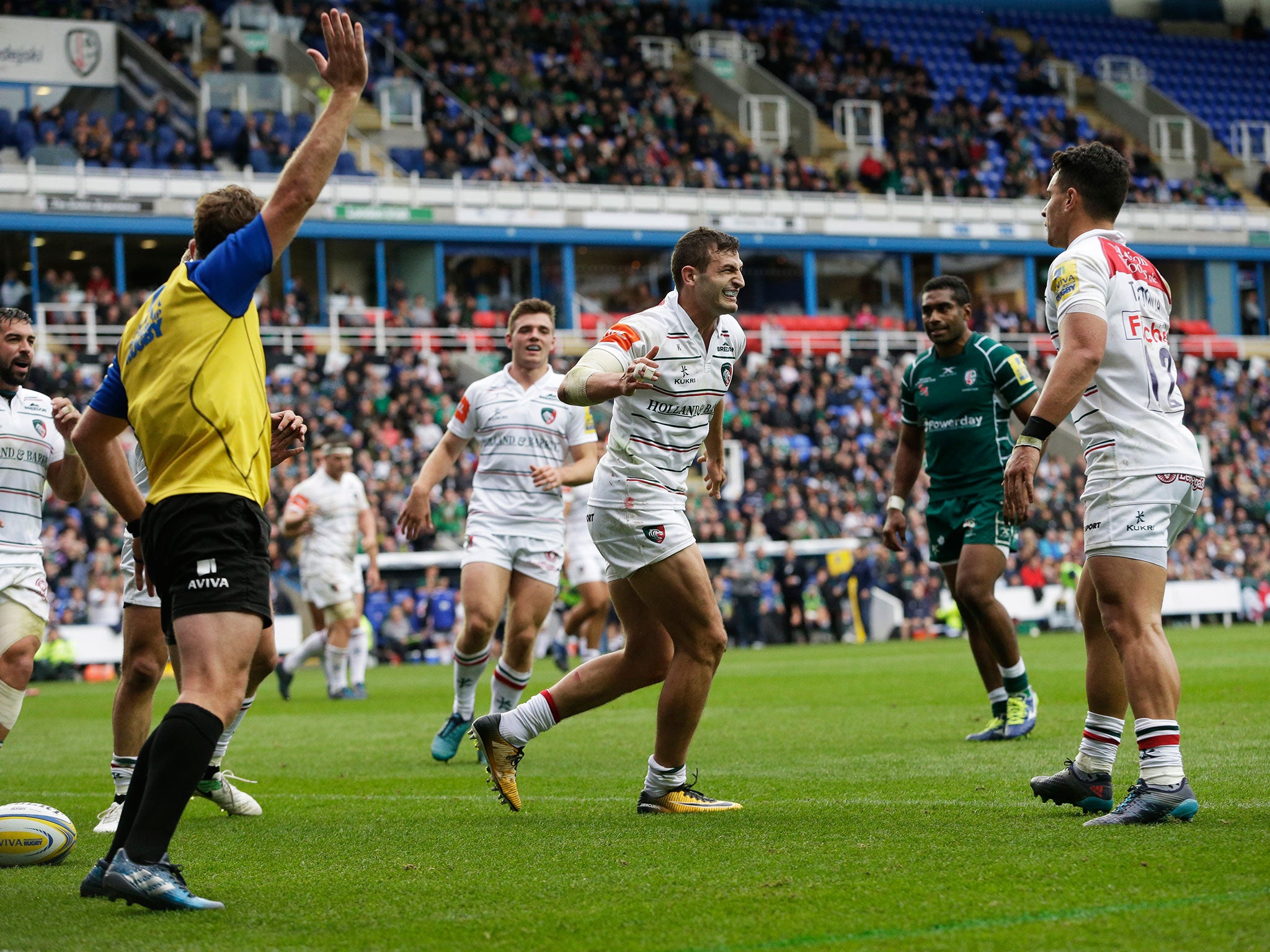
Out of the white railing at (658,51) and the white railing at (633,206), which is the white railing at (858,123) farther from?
the white railing at (658,51)

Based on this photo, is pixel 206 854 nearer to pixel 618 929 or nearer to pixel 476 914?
pixel 476 914

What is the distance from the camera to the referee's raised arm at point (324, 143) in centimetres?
450

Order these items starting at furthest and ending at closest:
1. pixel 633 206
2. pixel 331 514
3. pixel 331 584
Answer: pixel 633 206 → pixel 331 514 → pixel 331 584

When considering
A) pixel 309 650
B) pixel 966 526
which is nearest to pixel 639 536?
pixel 966 526

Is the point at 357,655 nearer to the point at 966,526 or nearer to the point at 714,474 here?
the point at 966,526

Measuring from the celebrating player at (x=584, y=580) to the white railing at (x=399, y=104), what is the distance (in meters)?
26.0

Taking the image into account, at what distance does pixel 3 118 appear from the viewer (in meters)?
36.3

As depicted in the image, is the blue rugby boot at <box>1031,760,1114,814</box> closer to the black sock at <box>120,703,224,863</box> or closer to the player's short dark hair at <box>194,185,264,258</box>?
the black sock at <box>120,703,224,863</box>

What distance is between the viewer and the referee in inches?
174

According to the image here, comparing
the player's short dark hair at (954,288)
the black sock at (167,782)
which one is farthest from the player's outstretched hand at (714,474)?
the black sock at (167,782)

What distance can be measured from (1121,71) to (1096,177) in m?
51.8

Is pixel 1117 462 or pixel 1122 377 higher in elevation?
pixel 1122 377

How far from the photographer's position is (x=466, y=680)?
9.16 meters

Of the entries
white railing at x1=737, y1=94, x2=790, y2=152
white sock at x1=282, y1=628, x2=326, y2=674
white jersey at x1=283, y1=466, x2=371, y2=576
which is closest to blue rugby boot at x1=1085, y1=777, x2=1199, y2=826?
white jersey at x1=283, y1=466, x2=371, y2=576
